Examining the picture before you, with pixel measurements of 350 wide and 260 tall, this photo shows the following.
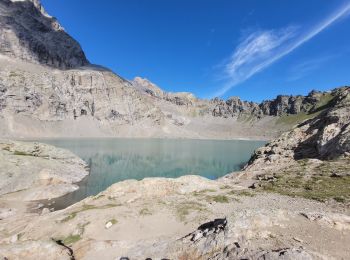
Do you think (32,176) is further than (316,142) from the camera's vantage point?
No

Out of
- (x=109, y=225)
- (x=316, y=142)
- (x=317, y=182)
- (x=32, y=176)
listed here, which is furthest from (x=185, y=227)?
(x=316, y=142)

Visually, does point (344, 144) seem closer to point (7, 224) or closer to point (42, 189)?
point (7, 224)

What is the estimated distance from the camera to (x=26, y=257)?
21.1 metres

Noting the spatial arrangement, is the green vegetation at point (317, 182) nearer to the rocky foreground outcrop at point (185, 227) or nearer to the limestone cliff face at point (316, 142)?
the rocky foreground outcrop at point (185, 227)

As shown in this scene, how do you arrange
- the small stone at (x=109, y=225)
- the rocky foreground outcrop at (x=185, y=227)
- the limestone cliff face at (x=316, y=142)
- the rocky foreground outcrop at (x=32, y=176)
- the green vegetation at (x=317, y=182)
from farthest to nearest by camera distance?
the rocky foreground outcrop at (x=32, y=176)
the limestone cliff face at (x=316, y=142)
the green vegetation at (x=317, y=182)
the small stone at (x=109, y=225)
the rocky foreground outcrop at (x=185, y=227)

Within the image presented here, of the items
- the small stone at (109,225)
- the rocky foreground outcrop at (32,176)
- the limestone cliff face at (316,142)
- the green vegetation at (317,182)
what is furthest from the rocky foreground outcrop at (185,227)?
the limestone cliff face at (316,142)

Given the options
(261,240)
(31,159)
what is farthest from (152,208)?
(31,159)

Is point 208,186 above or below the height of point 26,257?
above

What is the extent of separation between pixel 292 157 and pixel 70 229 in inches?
2019

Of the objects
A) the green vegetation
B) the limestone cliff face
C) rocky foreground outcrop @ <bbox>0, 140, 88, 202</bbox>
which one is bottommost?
rocky foreground outcrop @ <bbox>0, 140, 88, 202</bbox>

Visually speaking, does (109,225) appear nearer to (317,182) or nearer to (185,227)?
(185,227)

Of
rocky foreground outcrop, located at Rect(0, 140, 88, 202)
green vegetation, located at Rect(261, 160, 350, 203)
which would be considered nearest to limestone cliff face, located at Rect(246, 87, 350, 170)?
green vegetation, located at Rect(261, 160, 350, 203)

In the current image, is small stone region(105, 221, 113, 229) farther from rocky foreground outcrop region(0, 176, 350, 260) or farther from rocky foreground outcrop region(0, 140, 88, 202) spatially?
rocky foreground outcrop region(0, 140, 88, 202)

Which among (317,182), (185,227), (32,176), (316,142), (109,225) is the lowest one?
(32,176)
